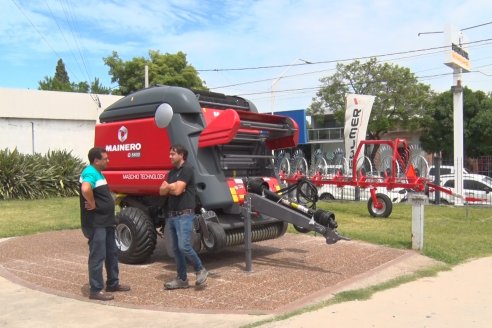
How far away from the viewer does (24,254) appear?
9625 millimetres

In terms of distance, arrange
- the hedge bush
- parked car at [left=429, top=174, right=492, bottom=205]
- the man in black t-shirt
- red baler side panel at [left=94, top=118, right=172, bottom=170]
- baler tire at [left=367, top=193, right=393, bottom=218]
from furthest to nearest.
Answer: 1. the hedge bush
2. parked car at [left=429, top=174, right=492, bottom=205]
3. baler tire at [left=367, top=193, right=393, bottom=218]
4. red baler side panel at [left=94, top=118, right=172, bottom=170]
5. the man in black t-shirt

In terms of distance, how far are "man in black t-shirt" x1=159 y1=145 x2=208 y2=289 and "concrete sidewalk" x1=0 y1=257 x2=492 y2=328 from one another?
94cm

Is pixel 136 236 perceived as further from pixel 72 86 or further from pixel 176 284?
pixel 72 86

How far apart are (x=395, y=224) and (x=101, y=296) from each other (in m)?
9.14

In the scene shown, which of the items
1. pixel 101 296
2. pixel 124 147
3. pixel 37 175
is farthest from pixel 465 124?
pixel 101 296

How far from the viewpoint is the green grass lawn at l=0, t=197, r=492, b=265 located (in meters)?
10.1

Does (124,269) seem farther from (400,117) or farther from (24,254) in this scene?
(400,117)

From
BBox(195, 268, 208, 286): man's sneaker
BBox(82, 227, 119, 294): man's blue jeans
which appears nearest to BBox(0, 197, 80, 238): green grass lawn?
BBox(82, 227, 119, 294): man's blue jeans

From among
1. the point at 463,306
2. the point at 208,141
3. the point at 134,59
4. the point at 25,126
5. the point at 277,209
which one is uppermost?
the point at 134,59

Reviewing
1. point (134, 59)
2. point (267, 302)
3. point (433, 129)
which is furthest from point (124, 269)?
point (134, 59)

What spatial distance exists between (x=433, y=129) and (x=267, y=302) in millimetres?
37470

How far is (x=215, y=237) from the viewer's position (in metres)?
7.55

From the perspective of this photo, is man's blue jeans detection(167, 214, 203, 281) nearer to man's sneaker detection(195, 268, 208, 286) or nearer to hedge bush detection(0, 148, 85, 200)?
man's sneaker detection(195, 268, 208, 286)

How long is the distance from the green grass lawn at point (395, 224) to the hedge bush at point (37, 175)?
6.38 feet
